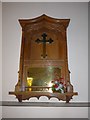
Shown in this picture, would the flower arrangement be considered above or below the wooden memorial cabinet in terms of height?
below

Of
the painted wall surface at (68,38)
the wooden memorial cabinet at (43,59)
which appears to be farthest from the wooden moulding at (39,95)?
the painted wall surface at (68,38)

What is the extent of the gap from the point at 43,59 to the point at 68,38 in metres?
0.44

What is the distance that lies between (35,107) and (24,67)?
1.63 ft

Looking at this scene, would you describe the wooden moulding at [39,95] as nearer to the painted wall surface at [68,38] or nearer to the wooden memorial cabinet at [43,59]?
the wooden memorial cabinet at [43,59]

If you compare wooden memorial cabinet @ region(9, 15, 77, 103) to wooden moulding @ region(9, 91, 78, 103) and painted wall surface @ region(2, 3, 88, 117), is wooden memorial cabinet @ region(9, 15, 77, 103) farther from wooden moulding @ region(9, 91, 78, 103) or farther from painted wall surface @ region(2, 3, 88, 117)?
painted wall surface @ region(2, 3, 88, 117)

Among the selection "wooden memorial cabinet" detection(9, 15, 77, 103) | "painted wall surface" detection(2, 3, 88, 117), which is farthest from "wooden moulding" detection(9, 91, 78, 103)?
"painted wall surface" detection(2, 3, 88, 117)

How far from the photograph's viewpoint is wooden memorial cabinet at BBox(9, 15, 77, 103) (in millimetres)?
2504

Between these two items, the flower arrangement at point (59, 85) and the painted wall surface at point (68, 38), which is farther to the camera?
the painted wall surface at point (68, 38)

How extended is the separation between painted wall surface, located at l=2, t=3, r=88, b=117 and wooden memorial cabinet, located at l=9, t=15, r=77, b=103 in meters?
0.16

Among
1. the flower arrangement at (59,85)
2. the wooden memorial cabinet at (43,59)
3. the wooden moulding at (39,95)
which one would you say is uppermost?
the wooden memorial cabinet at (43,59)

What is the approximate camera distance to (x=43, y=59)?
2570mm

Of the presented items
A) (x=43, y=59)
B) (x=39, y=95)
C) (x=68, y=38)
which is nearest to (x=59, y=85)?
(x=39, y=95)

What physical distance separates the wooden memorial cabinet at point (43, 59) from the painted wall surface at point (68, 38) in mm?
159

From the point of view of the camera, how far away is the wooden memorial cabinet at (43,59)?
2.50 m
